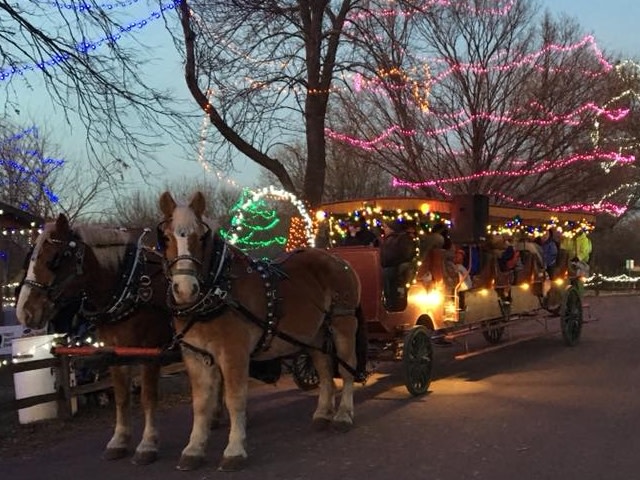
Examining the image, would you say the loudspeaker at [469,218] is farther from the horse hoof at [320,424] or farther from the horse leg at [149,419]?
the horse leg at [149,419]

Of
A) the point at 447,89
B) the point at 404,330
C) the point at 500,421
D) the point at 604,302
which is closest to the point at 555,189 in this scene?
the point at 447,89

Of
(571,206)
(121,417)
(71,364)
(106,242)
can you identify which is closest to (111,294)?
(106,242)

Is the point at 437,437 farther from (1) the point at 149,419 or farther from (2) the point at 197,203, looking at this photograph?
(2) the point at 197,203

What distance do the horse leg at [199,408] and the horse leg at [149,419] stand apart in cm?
34

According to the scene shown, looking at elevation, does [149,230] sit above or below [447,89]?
below

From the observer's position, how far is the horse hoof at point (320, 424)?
7309 mm

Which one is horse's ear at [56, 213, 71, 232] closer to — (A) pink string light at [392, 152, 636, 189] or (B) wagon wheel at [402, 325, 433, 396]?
(B) wagon wheel at [402, 325, 433, 396]

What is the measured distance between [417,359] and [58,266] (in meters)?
4.82

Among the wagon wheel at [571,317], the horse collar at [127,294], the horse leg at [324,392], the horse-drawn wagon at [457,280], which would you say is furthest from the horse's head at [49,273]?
the wagon wheel at [571,317]

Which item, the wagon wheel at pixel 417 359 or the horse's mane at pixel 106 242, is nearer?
the horse's mane at pixel 106 242

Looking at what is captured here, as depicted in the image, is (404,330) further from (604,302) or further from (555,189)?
(604,302)

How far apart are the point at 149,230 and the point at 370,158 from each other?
55.0 feet

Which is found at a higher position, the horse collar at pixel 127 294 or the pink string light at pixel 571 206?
the pink string light at pixel 571 206

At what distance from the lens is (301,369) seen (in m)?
9.30
